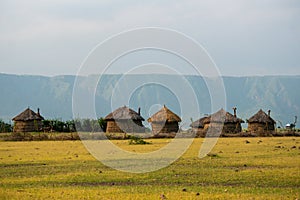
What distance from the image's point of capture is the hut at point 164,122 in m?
60.9

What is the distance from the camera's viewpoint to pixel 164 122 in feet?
201

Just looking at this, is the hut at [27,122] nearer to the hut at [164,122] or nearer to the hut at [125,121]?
the hut at [125,121]

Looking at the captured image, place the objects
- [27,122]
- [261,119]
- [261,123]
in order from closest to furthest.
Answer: [261,119]
[261,123]
[27,122]

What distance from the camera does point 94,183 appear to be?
1490 cm

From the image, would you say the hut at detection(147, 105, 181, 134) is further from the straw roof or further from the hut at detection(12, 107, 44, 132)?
the hut at detection(12, 107, 44, 132)

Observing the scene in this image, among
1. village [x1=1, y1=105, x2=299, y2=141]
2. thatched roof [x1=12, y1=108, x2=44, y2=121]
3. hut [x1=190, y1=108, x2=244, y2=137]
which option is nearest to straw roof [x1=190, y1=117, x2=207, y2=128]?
village [x1=1, y1=105, x2=299, y2=141]

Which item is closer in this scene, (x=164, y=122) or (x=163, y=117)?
(x=164, y=122)

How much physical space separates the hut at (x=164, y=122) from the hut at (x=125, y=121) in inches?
84.0

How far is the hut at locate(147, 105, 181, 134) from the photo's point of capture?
200 ft

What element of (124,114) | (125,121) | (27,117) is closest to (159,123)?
(124,114)

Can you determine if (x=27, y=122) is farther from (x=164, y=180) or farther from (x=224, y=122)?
(x=164, y=180)

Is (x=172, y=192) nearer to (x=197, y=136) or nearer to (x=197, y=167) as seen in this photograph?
(x=197, y=167)

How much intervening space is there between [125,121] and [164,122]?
19.4ft

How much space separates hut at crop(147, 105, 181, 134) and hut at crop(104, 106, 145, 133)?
213 centimetres
